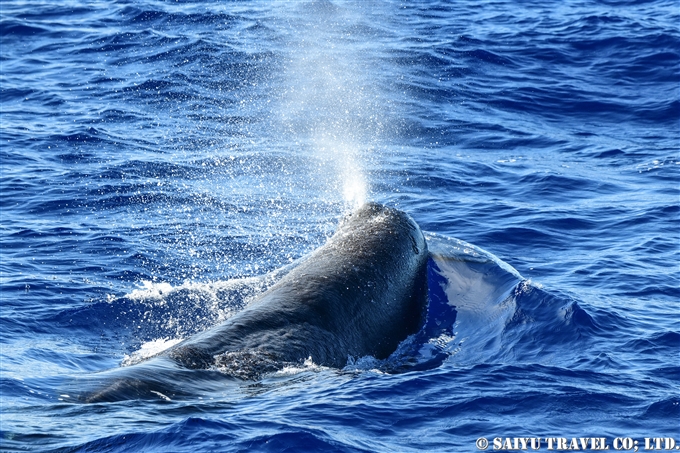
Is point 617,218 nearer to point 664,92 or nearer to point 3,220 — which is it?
point 664,92

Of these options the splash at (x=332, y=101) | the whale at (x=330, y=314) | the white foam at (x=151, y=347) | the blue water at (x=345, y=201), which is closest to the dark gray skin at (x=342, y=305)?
the whale at (x=330, y=314)

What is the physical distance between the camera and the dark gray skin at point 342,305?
10578 millimetres

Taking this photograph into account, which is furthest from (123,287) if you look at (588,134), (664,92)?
(664,92)

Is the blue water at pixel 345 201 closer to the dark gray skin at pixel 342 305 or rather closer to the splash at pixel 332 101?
the splash at pixel 332 101

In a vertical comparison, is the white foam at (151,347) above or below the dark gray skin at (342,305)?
below

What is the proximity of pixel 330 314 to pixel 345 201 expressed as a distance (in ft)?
30.5

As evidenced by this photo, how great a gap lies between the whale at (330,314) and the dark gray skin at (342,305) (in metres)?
0.01

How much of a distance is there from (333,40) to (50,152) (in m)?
12.6

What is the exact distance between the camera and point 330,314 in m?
11.3

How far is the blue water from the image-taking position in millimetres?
9852

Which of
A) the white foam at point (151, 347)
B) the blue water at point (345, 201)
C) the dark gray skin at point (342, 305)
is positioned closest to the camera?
the blue water at point (345, 201)

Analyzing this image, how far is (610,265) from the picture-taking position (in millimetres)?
16656

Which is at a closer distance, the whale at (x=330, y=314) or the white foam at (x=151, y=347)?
the whale at (x=330, y=314)

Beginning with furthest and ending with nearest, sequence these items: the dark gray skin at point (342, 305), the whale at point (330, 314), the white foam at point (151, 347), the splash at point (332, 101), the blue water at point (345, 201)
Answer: the splash at point (332, 101), the white foam at point (151, 347), the dark gray skin at point (342, 305), the whale at point (330, 314), the blue water at point (345, 201)
